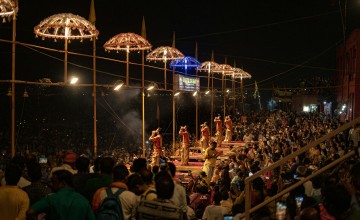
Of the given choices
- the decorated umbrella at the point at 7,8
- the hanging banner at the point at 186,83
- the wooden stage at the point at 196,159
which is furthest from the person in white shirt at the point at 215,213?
the hanging banner at the point at 186,83

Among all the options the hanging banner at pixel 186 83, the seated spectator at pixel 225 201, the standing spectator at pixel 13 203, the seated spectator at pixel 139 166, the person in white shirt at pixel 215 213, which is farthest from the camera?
the hanging banner at pixel 186 83

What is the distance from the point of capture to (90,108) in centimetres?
4966

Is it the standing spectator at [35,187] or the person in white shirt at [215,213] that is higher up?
the standing spectator at [35,187]

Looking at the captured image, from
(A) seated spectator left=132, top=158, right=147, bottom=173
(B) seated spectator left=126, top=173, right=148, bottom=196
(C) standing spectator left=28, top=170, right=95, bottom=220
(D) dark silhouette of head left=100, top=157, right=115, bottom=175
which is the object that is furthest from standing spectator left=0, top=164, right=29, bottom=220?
(A) seated spectator left=132, top=158, right=147, bottom=173

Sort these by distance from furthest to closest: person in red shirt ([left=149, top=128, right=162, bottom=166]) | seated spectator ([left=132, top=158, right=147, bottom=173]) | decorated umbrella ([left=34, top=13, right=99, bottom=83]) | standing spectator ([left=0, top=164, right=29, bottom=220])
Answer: person in red shirt ([left=149, top=128, right=162, bottom=166]) < decorated umbrella ([left=34, top=13, right=99, bottom=83]) < seated spectator ([left=132, top=158, right=147, bottom=173]) < standing spectator ([left=0, top=164, right=29, bottom=220])

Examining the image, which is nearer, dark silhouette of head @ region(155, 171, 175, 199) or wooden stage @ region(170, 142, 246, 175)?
dark silhouette of head @ region(155, 171, 175, 199)

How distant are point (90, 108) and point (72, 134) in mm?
12250

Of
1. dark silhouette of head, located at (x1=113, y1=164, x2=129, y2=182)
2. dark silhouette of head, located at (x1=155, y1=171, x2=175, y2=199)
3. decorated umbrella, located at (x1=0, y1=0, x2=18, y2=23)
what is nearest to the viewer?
dark silhouette of head, located at (x1=155, y1=171, x2=175, y2=199)

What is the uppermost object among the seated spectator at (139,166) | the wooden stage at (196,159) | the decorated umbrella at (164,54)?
the decorated umbrella at (164,54)

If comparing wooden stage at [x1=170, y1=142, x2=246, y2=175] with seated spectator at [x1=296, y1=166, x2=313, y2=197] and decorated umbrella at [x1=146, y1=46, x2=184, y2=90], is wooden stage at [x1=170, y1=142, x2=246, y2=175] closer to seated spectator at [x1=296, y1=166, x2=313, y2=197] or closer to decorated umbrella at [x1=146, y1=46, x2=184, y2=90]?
decorated umbrella at [x1=146, y1=46, x2=184, y2=90]

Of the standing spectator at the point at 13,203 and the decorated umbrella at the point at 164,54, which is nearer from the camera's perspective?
the standing spectator at the point at 13,203

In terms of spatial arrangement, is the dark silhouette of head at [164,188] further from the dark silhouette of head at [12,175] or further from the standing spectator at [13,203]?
the dark silhouette of head at [12,175]

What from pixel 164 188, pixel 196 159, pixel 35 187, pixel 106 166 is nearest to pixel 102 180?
pixel 106 166

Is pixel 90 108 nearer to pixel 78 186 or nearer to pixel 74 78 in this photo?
pixel 74 78
